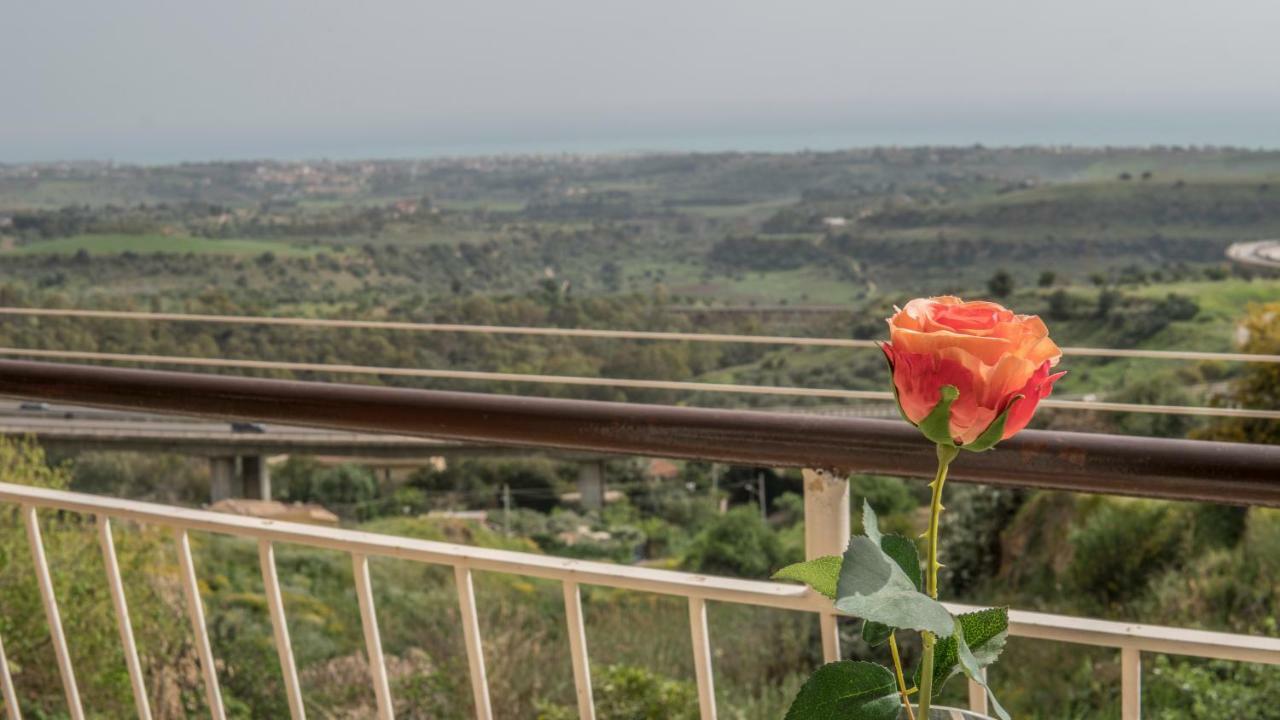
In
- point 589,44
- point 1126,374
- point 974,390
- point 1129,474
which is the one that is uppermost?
point 589,44

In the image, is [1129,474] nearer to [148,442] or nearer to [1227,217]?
[148,442]

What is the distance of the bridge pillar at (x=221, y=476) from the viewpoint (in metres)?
17.5

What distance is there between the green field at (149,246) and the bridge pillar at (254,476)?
4.74 metres

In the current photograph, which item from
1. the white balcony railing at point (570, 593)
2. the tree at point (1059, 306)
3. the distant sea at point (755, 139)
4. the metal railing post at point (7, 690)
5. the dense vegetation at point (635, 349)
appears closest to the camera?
the white balcony railing at point (570, 593)

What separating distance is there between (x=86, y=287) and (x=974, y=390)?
66.7ft

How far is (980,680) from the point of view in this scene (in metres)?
0.52

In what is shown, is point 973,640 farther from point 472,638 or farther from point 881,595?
point 472,638

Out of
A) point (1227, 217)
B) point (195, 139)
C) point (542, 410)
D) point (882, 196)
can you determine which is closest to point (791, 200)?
point (882, 196)

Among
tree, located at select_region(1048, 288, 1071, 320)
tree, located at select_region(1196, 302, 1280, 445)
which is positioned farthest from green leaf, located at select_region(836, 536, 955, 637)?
tree, located at select_region(1048, 288, 1071, 320)

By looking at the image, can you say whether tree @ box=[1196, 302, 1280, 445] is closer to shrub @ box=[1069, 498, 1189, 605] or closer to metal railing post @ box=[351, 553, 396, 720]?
shrub @ box=[1069, 498, 1189, 605]

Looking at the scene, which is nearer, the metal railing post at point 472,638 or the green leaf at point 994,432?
the green leaf at point 994,432

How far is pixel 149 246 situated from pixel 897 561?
21599 mm

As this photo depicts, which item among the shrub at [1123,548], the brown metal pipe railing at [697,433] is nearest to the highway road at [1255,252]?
the shrub at [1123,548]

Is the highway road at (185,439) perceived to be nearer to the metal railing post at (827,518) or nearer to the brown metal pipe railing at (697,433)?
the brown metal pipe railing at (697,433)
